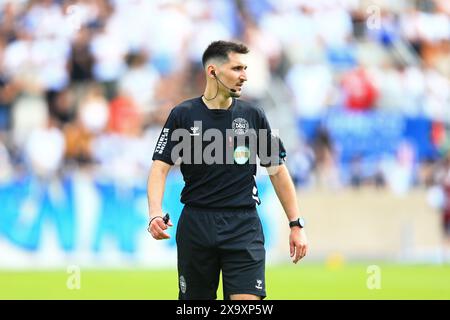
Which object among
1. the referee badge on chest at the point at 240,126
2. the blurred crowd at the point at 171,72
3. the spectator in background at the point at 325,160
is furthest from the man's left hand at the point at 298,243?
the spectator in background at the point at 325,160

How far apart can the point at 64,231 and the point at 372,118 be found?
25.5 ft

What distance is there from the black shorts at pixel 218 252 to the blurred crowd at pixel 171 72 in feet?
39.8

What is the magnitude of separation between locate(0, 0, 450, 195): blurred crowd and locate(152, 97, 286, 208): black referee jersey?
12086 millimetres

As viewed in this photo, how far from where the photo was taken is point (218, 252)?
7.38 metres

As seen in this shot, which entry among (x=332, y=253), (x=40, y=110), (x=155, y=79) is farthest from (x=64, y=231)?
(x=332, y=253)

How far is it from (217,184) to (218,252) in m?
0.50

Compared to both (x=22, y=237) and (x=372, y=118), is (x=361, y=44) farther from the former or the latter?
(x=22, y=237)

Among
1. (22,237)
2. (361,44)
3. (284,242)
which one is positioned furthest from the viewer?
(361,44)

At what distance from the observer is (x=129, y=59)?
21484mm

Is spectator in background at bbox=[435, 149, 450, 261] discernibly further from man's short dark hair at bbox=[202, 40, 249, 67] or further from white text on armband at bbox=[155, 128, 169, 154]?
white text on armband at bbox=[155, 128, 169, 154]

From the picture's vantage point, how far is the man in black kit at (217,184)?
735 centimetres

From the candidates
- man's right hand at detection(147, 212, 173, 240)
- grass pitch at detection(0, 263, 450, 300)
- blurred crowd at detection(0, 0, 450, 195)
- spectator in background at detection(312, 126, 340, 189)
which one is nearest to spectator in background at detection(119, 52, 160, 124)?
blurred crowd at detection(0, 0, 450, 195)

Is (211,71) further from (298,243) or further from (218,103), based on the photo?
(298,243)

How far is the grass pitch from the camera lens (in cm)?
1309
